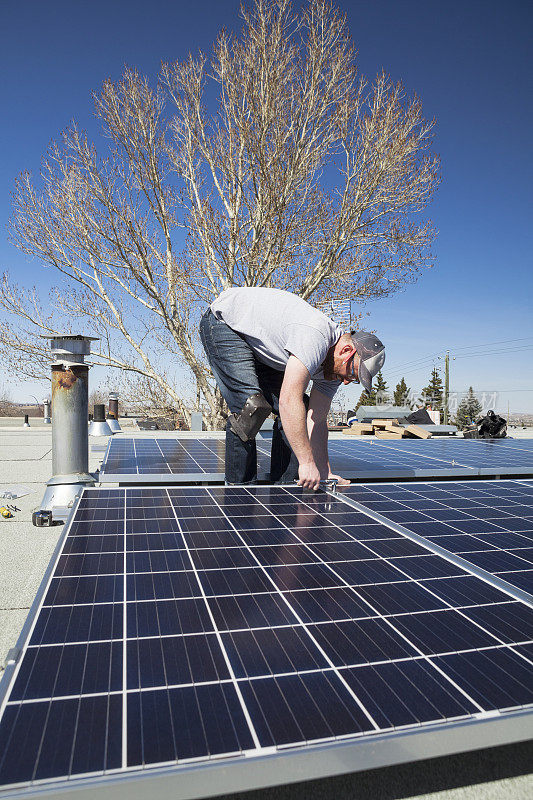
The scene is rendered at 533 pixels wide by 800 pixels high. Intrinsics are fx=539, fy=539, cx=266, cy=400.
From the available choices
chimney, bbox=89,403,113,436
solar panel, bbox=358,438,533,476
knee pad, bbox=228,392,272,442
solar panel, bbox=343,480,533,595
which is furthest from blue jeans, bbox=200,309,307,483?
chimney, bbox=89,403,113,436

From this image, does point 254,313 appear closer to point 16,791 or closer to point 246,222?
point 16,791

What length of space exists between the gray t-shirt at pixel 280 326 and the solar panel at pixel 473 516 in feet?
3.30

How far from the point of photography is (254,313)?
4.15m

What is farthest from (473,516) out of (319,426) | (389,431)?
(389,431)

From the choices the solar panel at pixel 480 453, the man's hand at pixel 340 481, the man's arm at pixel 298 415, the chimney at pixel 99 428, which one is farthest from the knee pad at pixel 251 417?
the chimney at pixel 99 428

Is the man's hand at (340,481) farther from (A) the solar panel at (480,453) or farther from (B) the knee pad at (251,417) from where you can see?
(A) the solar panel at (480,453)

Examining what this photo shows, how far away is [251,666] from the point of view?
1.47m

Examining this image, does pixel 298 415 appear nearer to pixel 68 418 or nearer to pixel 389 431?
pixel 68 418

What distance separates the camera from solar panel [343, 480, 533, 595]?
2.43 m

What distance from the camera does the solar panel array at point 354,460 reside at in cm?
500

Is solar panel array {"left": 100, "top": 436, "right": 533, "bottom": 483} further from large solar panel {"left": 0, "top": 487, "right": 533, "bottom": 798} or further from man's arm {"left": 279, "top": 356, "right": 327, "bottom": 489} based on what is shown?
large solar panel {"left": 0, "top": 487, "right": 533, "bottom": 798}

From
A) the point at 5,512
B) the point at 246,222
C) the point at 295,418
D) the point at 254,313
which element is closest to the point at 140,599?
the point at 295,418

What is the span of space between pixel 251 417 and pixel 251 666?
254 centimetres

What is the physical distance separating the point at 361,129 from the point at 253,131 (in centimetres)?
364
